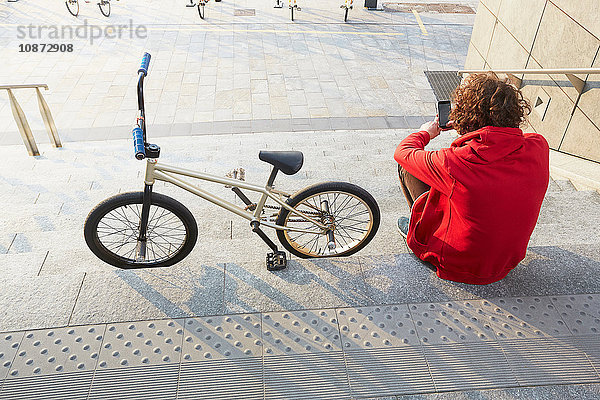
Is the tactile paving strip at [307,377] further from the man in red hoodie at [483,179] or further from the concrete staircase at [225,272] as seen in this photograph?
the man in red hoodie at [483,179]

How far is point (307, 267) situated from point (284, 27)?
32.6 feet

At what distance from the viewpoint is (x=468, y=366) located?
7.75 ft

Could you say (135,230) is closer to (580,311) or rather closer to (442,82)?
(580,311)

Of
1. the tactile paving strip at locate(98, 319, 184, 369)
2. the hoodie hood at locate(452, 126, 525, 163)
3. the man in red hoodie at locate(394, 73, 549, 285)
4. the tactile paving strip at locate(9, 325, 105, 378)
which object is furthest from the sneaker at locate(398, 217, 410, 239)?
the tactile paving strip at locate(9, 325, 105, 378)

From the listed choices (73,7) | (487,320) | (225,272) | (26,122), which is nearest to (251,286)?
(225,272)

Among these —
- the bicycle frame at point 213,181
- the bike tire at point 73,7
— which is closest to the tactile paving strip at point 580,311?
the bicycle frame at point 213,181

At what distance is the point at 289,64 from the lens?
9.84 m

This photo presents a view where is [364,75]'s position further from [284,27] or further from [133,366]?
[133,366]

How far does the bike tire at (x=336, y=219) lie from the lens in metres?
2.96

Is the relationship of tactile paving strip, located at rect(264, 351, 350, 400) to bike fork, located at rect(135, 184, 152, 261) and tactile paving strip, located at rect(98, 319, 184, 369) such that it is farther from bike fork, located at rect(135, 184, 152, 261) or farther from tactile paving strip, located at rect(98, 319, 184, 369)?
bike fork, located at rect(135, 184, 152, 261)

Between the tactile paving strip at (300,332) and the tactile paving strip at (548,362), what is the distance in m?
0.96

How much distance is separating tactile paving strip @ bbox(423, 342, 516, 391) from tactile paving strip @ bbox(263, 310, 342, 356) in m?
0.53

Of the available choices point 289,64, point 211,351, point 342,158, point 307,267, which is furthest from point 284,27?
point 211,351

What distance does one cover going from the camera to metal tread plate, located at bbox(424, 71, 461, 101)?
28.9 ft
